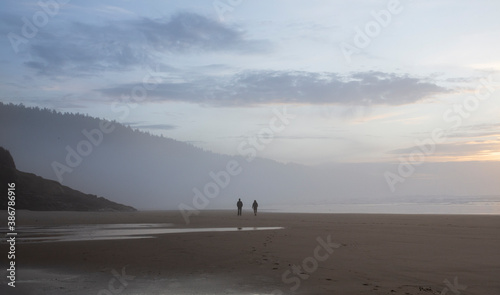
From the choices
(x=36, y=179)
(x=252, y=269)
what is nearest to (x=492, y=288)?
(x=252, y=269)

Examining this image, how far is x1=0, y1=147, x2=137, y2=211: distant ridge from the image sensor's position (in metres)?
56.2

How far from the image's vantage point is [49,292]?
365 inches

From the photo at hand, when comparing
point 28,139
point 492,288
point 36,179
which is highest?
point 28,139

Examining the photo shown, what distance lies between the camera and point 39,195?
59344mm

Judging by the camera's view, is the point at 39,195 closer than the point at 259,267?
No

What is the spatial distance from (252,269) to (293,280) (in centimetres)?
180

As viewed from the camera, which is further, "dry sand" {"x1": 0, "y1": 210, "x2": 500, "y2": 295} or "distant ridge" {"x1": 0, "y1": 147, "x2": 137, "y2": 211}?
"distant ridge" {"x1": 0, "y1": 147, "x2": 137, "y2": 211}

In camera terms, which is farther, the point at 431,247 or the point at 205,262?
the point at 431,247

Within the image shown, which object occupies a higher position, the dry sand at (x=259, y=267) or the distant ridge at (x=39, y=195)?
the distant ridge at (x=39, y=195)

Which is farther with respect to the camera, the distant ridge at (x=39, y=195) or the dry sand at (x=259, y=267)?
the distant ridge at (x=39, y=195)

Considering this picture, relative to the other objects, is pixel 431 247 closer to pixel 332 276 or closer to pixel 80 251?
pixel 332 276

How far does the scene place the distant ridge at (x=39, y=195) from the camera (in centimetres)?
5625

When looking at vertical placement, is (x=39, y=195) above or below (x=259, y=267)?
above

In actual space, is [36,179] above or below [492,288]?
above
